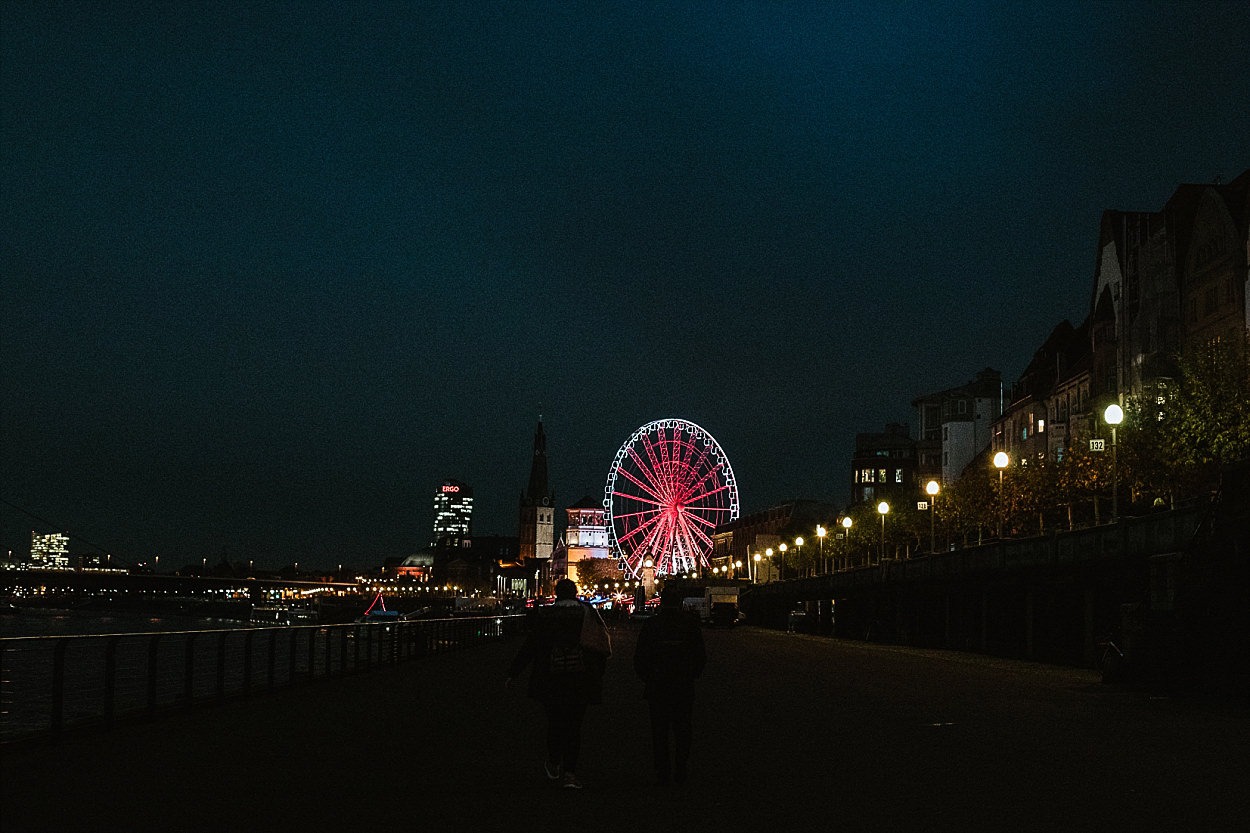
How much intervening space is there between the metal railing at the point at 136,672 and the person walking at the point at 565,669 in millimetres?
5849

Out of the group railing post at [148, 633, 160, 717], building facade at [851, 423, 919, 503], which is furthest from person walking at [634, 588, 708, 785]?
building facade at [851, 423, 919, 503]

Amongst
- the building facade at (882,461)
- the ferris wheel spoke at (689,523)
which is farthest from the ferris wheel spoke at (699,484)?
the building facade at (882,461)

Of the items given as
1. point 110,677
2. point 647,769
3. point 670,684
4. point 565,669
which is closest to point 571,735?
point 565,669

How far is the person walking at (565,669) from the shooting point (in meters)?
14.0

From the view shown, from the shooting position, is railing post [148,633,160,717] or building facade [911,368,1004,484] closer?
railing post [148,633,160,717]

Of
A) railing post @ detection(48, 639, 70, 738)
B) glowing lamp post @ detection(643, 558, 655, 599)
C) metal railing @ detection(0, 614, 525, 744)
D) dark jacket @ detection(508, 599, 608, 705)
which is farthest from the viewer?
glowing lamp post @ detection(643, 558, 655, 599)

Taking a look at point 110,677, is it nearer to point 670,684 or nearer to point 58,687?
point 58,687

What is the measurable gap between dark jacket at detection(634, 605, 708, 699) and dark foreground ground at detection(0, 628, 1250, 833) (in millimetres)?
1023

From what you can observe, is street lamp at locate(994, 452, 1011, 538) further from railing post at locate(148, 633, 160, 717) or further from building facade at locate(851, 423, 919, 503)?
building facade at locate(851, 423, 919, 503)

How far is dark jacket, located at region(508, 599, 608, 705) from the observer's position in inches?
552

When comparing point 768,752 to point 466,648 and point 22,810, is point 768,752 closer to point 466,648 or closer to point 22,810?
point 22,810

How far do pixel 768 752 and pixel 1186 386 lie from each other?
46.8m

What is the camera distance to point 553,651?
46.5ft

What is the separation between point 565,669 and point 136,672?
855 centimetres
